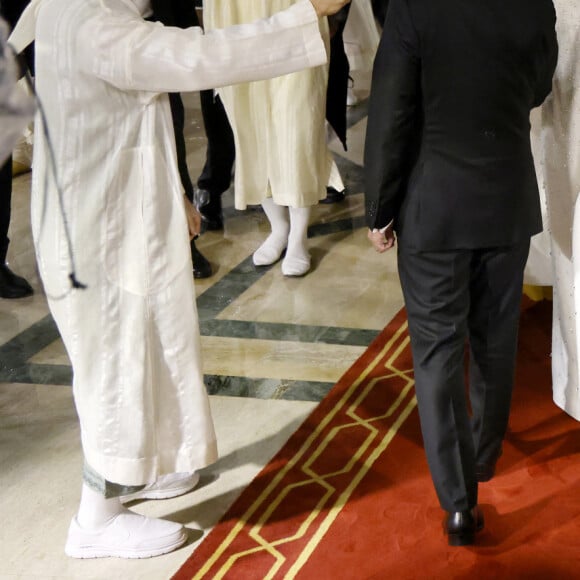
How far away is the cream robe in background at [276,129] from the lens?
3508mm

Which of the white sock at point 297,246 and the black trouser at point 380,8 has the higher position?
the black trouser at point 380,8

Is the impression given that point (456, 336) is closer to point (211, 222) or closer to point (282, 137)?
point (282, 137)

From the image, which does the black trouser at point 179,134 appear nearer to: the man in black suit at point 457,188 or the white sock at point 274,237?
the white sock at point 274,237

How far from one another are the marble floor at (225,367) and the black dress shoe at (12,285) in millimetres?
47

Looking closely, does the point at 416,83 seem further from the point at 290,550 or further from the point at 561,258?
the point at 290,550

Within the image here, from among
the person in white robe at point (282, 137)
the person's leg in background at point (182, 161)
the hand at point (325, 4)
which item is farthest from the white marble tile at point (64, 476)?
the hand at point (325, 4)

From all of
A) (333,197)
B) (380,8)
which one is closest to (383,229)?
(333,197)

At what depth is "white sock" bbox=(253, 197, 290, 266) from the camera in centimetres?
394

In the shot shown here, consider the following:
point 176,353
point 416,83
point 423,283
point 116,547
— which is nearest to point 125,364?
point 176,353

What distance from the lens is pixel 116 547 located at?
7.38 feet

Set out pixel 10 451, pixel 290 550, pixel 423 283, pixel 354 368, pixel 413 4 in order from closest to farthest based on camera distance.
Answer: pixel 413 4
pixel 423 283
pixel 290 550
pixel 10 451
pixel 354 368

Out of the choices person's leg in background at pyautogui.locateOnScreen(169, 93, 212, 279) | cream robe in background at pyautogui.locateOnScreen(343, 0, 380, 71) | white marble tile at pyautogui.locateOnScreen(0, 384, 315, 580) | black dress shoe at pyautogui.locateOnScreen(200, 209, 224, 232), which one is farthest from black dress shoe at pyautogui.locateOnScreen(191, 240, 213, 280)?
cream robe in background at pyautogui.locateOnScreen(343, 0, 380, 71)

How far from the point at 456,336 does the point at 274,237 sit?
200 cm

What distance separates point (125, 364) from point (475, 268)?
2.50ft
